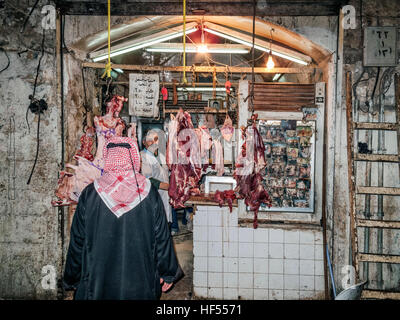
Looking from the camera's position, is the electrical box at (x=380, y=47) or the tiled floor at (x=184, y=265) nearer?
the electrical box at (x=380, y=47)

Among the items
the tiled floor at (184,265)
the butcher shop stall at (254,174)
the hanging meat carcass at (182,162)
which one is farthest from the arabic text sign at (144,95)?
→ the tiled floor at (184,265)

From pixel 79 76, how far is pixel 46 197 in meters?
2.22

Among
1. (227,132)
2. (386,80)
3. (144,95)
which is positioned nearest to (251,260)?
(227,132)

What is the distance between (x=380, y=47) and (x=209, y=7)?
277 centimetres

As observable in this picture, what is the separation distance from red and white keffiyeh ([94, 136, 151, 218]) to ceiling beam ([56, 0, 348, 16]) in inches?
98.8

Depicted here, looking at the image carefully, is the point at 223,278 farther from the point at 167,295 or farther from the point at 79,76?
the point at 79,76

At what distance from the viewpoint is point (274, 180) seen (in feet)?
15.0

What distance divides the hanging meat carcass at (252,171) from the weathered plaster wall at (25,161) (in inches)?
123

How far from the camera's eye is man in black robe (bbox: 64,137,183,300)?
2.80 m

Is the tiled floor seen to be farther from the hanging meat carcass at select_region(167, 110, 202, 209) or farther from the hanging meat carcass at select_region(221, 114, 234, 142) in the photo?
the hanging meat carcass at select_region(221, 114, 234, 142)

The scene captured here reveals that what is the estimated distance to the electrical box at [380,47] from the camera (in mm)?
3961

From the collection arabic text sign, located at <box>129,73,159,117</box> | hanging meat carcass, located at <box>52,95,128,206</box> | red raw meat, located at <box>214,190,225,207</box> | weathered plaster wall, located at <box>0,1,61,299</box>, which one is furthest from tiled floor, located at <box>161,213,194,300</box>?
arabic text sign, located at <box>129,73,159,117</box>

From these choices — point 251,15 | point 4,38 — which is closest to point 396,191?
point 251,15

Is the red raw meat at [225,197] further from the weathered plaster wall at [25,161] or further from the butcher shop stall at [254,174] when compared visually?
the weathered plaster wall at [25,161]
